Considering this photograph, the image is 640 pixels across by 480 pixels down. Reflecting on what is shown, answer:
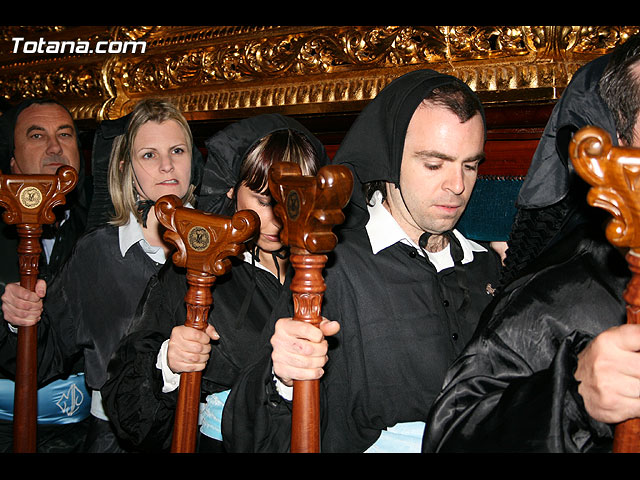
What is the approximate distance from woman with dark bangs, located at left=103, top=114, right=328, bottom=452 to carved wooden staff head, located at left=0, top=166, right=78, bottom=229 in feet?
1.47

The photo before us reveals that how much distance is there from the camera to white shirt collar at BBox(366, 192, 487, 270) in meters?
2.05

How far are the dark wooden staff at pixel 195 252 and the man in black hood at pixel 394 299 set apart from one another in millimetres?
121

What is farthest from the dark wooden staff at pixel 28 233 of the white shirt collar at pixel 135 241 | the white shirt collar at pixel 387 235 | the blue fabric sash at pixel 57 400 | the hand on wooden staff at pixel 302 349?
the hand on wooden staff at pixel 302 349

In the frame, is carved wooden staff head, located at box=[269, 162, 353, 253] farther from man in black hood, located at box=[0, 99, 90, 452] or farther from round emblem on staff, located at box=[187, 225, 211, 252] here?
man in black hood, located at box=[0, 99, 90, 452]

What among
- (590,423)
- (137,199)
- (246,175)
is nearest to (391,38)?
(246,175)

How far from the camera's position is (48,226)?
312cm

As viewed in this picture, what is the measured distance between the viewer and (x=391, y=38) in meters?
2.51

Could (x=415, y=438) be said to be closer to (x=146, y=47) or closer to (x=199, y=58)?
(x=199, y=58)

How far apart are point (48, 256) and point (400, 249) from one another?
1816mm

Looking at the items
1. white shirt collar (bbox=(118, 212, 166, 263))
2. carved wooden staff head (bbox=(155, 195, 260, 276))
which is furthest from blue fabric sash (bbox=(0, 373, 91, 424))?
carved wooden staff head (bbox=(155, 195, 260, 276))

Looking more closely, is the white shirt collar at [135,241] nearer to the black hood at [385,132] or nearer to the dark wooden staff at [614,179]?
the black hood at [385,132]

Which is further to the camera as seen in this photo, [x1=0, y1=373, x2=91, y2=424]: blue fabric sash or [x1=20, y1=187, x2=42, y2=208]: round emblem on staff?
[x1=0, y1=373, x2=91, y2=424]: blue fabric sash

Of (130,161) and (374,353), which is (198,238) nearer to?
(374,353)

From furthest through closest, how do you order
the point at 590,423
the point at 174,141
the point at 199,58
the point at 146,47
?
the point at 146,47
the point at 199,58
the point at 174,141
the point at 590,423
